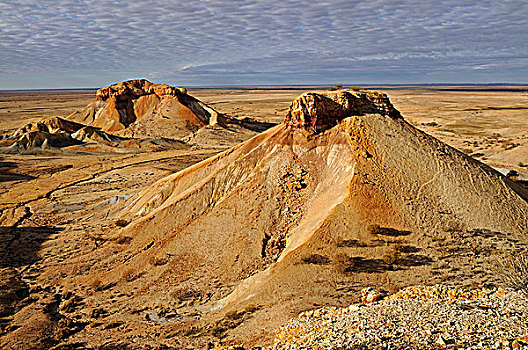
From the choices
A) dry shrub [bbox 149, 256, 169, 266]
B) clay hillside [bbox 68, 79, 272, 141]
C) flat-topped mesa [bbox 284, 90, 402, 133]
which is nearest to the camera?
dry shrub [bbox 149, 256, 169, 266]

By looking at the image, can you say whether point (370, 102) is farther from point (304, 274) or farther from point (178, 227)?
point (178, 227)

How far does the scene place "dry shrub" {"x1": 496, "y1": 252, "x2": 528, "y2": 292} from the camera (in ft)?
38.8

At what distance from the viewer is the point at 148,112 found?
70.5 meters

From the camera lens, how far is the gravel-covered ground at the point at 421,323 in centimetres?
741

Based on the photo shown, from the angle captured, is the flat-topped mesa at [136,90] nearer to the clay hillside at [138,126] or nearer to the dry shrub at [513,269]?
the clay hillside at [138,126]

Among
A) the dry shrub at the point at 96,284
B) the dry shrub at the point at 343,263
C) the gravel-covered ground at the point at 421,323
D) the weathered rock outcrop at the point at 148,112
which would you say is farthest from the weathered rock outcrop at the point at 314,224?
the weathered rock outcrop at the point at 148,112

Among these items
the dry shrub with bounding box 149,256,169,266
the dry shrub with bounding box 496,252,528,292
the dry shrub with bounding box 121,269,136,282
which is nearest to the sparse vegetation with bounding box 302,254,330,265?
the dry shrub with bounding box 496,252,528,292

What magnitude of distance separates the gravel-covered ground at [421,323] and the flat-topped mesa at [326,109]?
947 cm

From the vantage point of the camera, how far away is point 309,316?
10.4 m

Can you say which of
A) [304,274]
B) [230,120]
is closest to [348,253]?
[304,274]

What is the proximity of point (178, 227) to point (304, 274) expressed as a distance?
8.07m

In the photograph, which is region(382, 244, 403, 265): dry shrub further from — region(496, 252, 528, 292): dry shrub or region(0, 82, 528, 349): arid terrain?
region(496, 252, 528, 292): dry shrub

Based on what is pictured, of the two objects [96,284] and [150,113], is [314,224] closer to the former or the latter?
[96,284]

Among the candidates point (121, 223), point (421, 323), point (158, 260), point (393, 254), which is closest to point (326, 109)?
point (393, 254)
